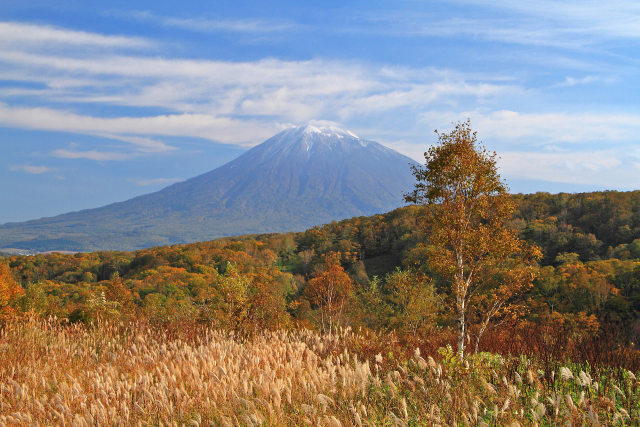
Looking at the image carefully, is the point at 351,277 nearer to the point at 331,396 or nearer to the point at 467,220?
the point at 467,220

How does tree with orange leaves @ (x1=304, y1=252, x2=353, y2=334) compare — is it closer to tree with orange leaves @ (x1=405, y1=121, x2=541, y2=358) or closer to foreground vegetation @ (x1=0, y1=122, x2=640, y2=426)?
foreground vegetation @ (x1=0, y1=122, x2=640, y2=426)

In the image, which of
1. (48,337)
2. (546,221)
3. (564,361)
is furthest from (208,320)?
(546,221)

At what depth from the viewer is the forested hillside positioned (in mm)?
18148

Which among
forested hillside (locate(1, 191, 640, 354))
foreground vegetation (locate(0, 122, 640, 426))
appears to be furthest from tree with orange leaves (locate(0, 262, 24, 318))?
forested hillside (locate(1, 191, 640, 354))

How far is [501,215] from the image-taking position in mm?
14000

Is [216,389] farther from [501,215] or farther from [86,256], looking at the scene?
[86,256]

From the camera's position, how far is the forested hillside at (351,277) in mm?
18148

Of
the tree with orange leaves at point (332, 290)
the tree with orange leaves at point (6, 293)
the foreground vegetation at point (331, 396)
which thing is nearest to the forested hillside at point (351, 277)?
the tree with orange leaves at point (332, 290)

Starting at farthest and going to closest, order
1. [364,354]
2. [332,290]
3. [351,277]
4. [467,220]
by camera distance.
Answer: [351,277]
[332,290]
[467,220]
[364,354]

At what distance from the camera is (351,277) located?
243 ft

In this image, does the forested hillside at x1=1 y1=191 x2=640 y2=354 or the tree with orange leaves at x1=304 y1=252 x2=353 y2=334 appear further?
the tree with orange leaves at x1=304 y1=252 x2=353 y2=334

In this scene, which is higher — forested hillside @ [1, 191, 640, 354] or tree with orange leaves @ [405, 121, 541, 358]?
tree with orange leaves @ [405, 121, 541, 358]

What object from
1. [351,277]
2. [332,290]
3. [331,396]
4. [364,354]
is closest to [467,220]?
[364,354]

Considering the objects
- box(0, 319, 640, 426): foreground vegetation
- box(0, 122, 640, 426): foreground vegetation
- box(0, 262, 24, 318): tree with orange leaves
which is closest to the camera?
box(0, 319, 640, 426): foreground vegetation
